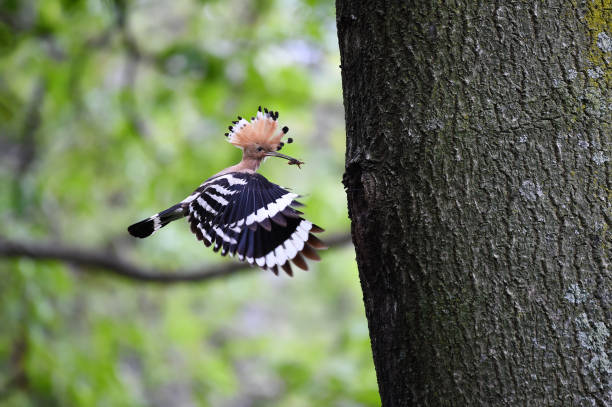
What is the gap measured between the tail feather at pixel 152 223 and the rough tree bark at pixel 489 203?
0.67 metres

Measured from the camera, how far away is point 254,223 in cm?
157

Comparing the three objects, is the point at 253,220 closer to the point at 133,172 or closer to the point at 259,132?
the point at 259,132

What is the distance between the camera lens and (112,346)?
17.4 ft

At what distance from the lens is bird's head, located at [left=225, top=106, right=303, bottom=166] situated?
69.5 inches

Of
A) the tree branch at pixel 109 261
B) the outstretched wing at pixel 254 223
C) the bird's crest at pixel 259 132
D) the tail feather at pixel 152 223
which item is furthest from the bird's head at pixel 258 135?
the tree branch at pixel 109 261

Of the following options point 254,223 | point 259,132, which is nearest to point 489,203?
point 254,223

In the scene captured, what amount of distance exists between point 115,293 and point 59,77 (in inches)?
110

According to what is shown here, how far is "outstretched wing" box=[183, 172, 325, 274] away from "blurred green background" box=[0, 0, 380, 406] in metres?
2.53

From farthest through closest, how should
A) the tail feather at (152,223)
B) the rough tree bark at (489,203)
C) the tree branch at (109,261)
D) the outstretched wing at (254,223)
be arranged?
the tree branch at (109,261)
the tail feather at (152,223)
the outstretched wing at (254,223)
the rough tree bark at (489,203)

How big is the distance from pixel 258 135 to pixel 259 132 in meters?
0.01

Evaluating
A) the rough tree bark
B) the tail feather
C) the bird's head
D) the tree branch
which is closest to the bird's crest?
the bird's head

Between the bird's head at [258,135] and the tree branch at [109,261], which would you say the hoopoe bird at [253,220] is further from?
the tree branch at [109,261]

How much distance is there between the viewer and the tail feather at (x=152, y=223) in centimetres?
170

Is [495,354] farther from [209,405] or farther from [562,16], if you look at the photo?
[209,405]
